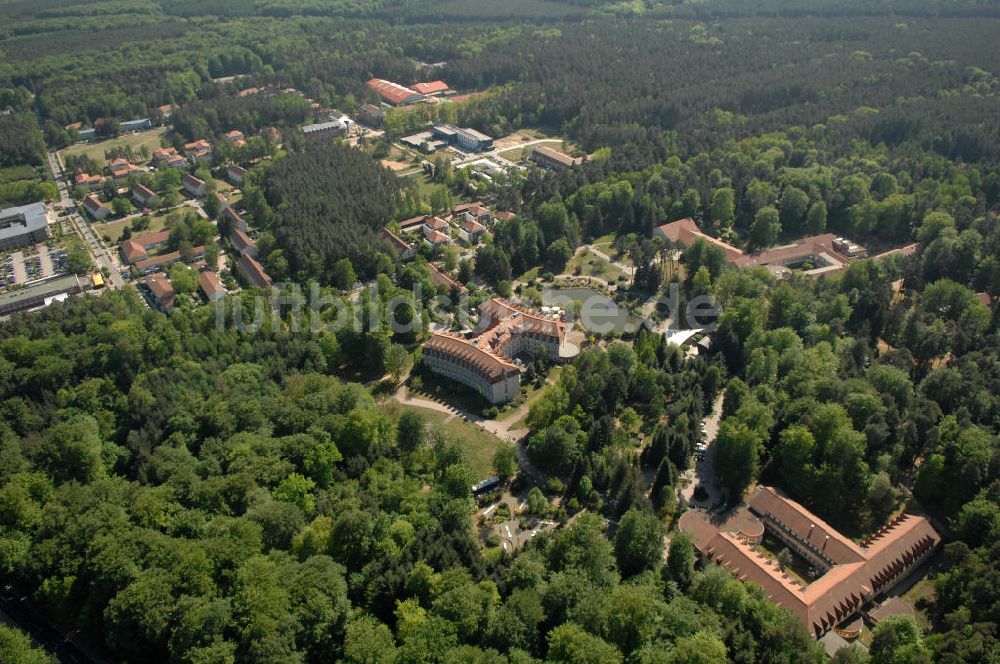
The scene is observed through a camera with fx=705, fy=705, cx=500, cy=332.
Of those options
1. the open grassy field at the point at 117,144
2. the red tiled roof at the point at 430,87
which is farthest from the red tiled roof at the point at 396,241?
the red tiled roof at the point at 430,87

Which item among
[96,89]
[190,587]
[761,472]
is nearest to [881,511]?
[761,472]

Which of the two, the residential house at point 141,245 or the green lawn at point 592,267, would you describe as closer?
the green lawn at point 592,267

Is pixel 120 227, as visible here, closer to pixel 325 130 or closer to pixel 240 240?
pixel 240 240

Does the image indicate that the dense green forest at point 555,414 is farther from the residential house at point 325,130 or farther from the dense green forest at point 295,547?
the residential house at point 325,130


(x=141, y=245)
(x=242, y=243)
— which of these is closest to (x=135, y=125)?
(x=141, y=245)

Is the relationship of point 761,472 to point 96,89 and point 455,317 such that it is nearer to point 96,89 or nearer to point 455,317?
point 455,317

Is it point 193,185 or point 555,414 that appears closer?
point 555,414

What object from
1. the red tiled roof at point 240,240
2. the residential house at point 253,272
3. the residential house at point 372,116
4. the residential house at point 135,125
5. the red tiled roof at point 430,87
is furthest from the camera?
the red tiled roof at point 430,87
